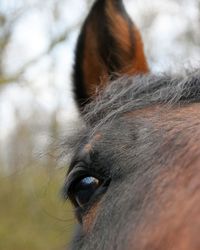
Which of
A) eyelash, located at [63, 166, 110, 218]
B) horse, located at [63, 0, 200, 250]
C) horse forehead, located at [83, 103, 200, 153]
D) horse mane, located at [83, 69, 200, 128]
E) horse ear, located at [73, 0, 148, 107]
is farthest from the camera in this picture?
horse ear, located at [73, 0, 148, 107]

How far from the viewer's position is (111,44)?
3.38 m

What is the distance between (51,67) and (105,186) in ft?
17.8

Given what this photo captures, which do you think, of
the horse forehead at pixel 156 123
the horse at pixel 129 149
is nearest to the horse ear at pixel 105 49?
the horse at pixel 129 149

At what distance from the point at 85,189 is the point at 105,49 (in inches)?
51.7

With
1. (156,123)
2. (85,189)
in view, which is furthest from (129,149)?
(85,189)

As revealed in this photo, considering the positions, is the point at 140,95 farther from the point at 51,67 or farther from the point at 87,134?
the point at 51,67

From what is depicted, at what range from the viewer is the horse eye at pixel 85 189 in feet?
7.63

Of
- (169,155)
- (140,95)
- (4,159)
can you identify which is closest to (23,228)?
(4,159)

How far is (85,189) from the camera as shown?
237cm

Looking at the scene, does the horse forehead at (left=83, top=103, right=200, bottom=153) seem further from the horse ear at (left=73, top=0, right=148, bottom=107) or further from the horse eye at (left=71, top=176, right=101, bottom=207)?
the horse ear at (left=73, top=0, right=148, bottom=107)

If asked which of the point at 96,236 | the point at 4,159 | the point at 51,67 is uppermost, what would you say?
the point at 96,236

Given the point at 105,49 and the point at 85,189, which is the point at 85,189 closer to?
the point at 85,189

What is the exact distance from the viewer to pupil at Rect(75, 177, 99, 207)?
233 centimetres

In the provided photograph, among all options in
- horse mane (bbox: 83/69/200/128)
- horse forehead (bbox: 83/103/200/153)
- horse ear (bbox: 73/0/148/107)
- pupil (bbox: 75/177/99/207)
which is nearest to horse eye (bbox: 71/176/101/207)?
pupil (bbox: 75/177/99/207)
